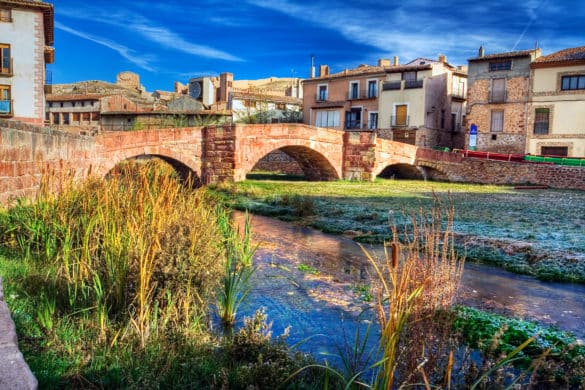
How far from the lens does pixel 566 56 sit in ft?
93.7

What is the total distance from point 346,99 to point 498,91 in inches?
442

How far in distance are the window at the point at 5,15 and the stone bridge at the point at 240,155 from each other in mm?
13933

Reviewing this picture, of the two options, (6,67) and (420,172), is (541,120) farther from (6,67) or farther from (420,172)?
(6,67)

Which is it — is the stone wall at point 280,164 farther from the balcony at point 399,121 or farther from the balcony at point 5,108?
the balcony at point 5,108

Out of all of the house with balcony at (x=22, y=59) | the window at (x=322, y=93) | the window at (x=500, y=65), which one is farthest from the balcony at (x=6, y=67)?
the window at (x=500, y=65)

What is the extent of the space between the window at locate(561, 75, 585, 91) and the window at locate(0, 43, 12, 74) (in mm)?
30430

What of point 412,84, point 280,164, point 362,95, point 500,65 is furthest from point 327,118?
point 500,65

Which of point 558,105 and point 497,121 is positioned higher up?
point 558,105

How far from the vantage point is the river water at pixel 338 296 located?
4172 millimetres

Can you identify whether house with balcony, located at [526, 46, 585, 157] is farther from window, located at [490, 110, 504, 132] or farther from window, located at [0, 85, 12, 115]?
window, located at [0, 85, 12, 115]

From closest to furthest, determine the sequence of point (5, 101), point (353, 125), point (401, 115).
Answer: point (5, 101)
point (401, 115)
point (353, 125)

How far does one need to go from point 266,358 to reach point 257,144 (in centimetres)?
1674

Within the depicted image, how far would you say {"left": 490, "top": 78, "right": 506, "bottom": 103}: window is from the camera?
30.6 meters

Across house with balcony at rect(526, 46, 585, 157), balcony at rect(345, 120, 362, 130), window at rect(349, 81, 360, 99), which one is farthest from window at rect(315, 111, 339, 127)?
house with balcony at rect(526, 46, 585, 157)
